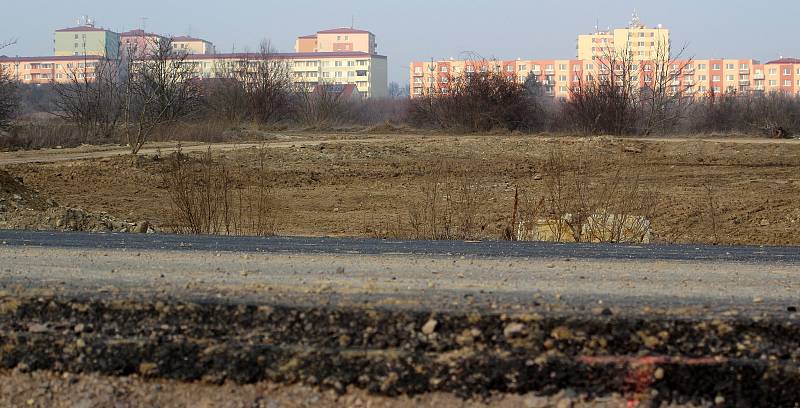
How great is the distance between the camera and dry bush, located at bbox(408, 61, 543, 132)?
4356cm

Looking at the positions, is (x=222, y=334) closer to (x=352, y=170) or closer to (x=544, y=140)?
(x=352, y=170)

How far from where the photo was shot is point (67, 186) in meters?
22.9

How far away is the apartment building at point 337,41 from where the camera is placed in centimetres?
15650

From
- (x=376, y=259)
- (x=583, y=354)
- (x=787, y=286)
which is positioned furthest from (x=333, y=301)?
(x=787, y=286)

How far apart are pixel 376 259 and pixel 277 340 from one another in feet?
8.58

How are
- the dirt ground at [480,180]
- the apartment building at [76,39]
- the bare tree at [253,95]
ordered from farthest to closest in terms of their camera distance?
the apartment building at [76,39] < the bare tree at [253,95] < the dirt ground at [480,180]

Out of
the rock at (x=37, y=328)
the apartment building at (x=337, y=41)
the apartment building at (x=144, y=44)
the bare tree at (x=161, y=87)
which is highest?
the apartment building at (x=337, y=41)

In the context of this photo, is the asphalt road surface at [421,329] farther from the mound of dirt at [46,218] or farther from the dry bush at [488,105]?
the dry bush at [488,105]

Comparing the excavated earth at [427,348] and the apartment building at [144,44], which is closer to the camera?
the excavated earth at [427,348]

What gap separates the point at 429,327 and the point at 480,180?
17493mm

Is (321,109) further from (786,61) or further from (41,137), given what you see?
(786,61)

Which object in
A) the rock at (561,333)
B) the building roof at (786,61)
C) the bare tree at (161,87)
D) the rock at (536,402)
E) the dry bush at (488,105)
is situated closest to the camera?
the rock at (536,402)

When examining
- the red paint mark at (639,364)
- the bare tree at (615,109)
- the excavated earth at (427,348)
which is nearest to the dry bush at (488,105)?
the bare tree at (615,109)

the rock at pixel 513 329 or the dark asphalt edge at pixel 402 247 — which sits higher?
the dark asphalt edge at pixel 402 247
